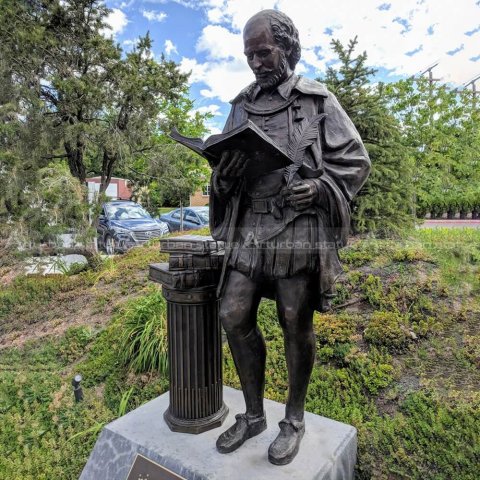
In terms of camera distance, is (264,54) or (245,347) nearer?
(264,54)

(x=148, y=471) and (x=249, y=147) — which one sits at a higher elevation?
(x=249, y=147)

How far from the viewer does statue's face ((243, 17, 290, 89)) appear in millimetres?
1966

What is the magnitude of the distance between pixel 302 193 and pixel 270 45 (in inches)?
30.2

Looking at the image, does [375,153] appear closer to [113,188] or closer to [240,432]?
[240,432]

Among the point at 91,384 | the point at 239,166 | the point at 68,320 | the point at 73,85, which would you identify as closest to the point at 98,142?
the point at 73,85

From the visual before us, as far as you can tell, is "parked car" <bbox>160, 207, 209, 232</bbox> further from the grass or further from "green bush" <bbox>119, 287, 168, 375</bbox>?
"green bush" <bbox>119, 287, 168, 375</bbox>

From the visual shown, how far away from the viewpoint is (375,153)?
→ 688 centimetres

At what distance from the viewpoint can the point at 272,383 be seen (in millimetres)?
3928

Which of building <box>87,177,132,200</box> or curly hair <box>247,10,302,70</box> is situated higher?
curly hair <box>247,10,302,70</box>

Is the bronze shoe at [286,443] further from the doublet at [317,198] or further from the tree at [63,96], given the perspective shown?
the tree at [63,96]

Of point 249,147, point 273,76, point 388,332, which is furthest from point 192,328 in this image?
point 388,332

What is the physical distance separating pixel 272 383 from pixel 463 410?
166 centimetres

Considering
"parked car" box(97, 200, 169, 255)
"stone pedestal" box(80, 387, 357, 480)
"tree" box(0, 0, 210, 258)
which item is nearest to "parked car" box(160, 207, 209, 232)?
"parked car" box(97, 200, 169, 255)

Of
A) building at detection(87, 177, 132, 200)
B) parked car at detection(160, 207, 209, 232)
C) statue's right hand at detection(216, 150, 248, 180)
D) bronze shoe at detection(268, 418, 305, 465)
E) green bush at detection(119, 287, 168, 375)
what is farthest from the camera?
parked car at detection(160, 207, 209, 232)
